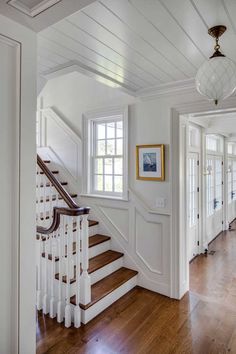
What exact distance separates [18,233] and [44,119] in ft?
11.6

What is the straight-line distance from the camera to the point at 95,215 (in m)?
3.71

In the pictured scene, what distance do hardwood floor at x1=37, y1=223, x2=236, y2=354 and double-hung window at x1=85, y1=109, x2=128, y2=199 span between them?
142 centimetres

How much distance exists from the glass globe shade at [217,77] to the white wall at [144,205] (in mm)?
1256

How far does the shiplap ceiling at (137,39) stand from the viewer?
1.42 metres

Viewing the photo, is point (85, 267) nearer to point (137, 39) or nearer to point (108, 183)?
point (108, 183)

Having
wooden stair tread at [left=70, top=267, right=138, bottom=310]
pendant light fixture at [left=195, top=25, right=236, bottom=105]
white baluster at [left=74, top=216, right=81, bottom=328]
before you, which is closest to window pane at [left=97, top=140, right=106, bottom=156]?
white baluster at [left=74, top=216, right=81, bottom=328]

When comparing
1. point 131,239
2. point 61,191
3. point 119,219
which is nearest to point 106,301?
point 131,239

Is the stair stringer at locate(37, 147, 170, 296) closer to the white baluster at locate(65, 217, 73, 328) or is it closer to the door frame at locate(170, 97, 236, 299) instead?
the door frame at locate(170, 97, 236, 299)

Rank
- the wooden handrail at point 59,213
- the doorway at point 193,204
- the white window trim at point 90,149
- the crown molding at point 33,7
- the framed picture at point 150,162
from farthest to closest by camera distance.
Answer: the doorway at point 193,204 < the white window trim at point 90,149 < the framed picture at point 150,162 < the wooden handrail at point 59,213 < the crown molding at point 33,7

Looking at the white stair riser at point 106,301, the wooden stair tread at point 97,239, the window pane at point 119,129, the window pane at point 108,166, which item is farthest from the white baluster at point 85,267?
the window pane at point 119,129

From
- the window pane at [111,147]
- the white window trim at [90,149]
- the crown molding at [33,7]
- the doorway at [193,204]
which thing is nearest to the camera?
the crown molding at [33,7]

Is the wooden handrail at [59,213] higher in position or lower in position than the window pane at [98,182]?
lower

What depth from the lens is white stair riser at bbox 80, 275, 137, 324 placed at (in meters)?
2.44

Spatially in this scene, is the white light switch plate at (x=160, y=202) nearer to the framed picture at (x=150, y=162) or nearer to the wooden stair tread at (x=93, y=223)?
the framed picture at (x=150, y=162)
